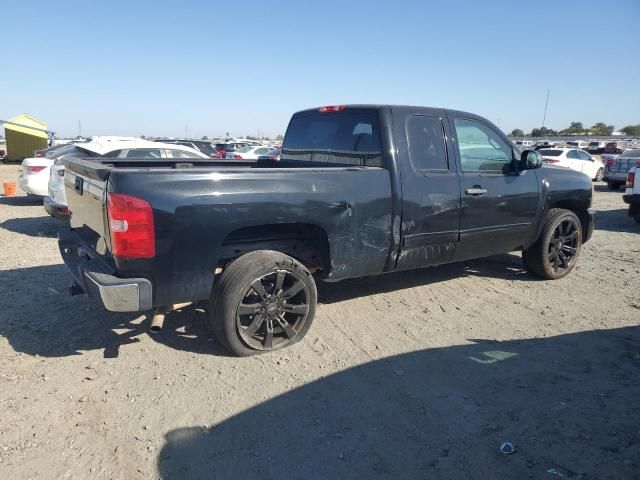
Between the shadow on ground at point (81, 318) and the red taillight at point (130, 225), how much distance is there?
112cm

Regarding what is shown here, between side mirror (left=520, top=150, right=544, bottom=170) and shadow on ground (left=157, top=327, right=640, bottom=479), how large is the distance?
2.15 metres

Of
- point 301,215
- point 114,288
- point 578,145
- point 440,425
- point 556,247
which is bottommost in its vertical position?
point 440,425

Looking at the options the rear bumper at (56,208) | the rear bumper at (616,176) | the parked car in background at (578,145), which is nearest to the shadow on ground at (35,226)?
the rear bumper at (56,208)

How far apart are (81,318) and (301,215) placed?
234 cm

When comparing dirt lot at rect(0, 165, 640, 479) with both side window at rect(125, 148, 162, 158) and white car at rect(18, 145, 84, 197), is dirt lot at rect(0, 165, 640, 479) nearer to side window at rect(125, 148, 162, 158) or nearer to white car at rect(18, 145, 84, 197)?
side window at rect(125, 148, 162, 158)

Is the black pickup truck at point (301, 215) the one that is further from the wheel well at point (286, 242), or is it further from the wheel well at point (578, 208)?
the wheel well at point (578, 208)

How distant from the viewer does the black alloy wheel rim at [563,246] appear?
579 centimetres

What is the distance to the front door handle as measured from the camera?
15.3 feet

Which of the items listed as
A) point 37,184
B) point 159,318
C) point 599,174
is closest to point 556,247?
point 159,318

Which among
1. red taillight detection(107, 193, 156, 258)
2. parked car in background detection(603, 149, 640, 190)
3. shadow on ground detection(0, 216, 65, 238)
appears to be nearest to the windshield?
parked car in background detection(603, 149, 640, 190)

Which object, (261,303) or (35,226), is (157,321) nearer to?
(261,303)

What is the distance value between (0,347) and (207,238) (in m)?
2.01

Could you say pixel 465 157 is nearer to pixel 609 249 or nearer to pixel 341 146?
pixel 341 146

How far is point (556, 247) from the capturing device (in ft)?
19.1
